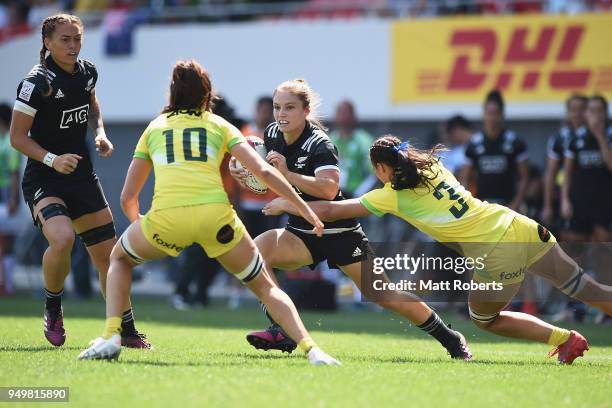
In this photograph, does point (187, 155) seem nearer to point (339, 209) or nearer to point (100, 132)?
point (339, 209)

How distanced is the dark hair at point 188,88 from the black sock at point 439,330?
90.7 inches

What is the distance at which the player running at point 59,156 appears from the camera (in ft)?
25.7

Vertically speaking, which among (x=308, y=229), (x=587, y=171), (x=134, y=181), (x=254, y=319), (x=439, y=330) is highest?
(x=134, y=181)

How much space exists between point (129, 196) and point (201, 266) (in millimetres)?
7468

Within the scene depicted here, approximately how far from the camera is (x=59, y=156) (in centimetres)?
764

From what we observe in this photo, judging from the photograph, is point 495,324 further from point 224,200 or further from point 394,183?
point 224,200

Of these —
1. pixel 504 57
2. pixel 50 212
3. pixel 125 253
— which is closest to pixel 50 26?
pixel 50 212

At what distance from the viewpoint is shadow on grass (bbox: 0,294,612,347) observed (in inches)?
421

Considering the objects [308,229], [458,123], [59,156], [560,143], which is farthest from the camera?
[458,123]

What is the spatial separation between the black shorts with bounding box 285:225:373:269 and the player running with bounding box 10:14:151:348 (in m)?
1.45

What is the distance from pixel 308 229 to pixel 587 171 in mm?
5998

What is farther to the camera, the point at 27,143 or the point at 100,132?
the point at 100,132

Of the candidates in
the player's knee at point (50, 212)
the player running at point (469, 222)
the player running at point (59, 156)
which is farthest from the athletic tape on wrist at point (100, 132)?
the player running at point (469, 222)

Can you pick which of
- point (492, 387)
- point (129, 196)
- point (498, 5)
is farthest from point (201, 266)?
point (492, 387)
